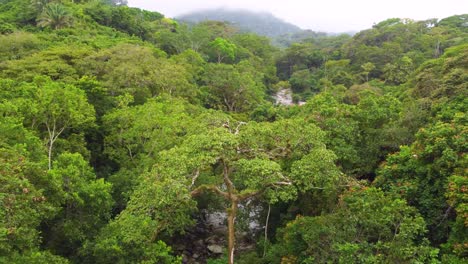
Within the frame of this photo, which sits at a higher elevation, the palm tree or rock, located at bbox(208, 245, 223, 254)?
the palm tree

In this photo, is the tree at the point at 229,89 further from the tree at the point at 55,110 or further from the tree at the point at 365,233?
the tree at the point at 365,233

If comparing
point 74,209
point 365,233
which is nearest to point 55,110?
point 74,209

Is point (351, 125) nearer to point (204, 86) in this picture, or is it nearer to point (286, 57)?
point (204, 86)

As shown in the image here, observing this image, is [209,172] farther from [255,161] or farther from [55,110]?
[55,110]

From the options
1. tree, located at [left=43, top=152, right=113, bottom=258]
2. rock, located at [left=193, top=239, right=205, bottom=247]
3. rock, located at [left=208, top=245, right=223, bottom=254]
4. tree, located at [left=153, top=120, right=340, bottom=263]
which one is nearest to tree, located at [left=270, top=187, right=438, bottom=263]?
tree, located at [left=153, top=120, right=340, bottom=263]

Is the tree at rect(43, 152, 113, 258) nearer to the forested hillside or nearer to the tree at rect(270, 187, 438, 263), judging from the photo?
the forested hillside
